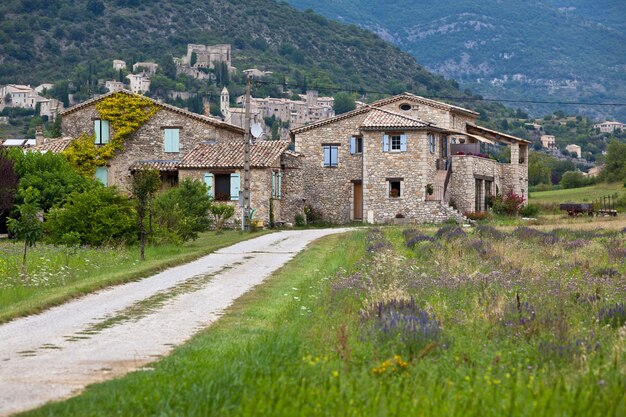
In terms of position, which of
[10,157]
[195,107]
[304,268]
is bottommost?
[304,268]

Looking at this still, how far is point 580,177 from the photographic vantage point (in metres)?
104

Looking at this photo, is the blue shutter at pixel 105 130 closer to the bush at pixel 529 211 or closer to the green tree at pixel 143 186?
the bush at pixel 529 211

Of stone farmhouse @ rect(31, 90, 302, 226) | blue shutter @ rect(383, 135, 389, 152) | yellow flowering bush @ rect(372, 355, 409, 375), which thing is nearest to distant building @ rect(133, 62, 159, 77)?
stone farmhouse @ rect(31, 90, 302, 226)

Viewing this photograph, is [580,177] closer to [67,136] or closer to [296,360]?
[67,136]

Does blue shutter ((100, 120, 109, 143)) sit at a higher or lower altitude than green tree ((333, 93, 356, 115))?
lower

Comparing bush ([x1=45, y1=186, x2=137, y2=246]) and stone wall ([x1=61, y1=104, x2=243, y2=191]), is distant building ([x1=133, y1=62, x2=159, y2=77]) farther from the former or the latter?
bush ([x1=45, y1=186, x2=137, y2=246])

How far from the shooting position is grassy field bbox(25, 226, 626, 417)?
27.6 feet

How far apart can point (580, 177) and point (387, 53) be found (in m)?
82.8

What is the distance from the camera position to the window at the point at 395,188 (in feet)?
195

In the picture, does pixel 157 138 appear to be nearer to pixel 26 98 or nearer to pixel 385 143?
pixel 385 143

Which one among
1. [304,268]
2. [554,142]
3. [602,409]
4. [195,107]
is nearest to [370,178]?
[304,268]

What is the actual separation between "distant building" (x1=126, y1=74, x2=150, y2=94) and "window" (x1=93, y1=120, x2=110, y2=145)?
323ft

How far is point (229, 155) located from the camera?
55.6 metres

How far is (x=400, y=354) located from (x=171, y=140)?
48478 mm
